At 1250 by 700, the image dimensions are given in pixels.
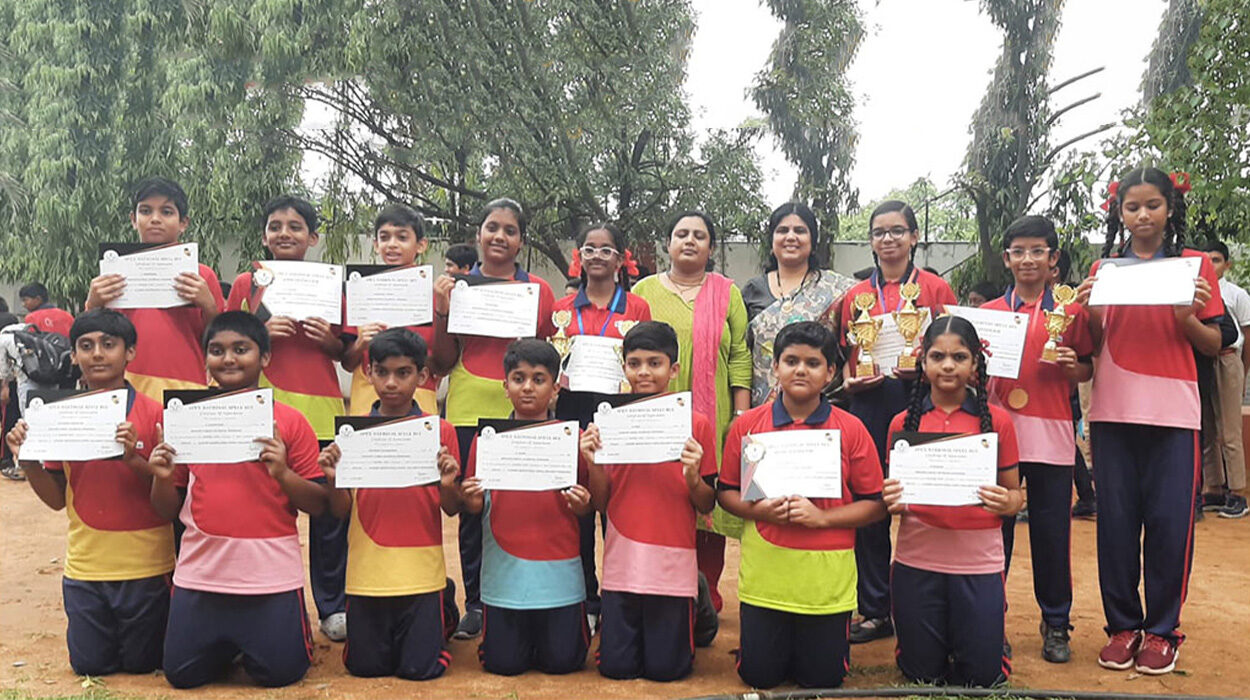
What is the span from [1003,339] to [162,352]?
3.54 metres

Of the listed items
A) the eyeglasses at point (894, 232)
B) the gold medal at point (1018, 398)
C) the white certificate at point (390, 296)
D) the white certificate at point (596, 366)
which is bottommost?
the gold medal at point (1018, 398)

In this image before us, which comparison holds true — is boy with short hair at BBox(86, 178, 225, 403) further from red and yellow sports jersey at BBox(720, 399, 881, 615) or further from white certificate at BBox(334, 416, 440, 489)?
red and yellow sports jersey at BBox(720, 399, 881, 615)

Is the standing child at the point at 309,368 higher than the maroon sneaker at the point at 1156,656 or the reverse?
higher

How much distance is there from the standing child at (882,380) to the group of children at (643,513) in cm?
5

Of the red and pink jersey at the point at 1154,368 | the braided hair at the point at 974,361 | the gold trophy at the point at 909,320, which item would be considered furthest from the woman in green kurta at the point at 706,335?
the red and pink jersey at the point at 1154,368

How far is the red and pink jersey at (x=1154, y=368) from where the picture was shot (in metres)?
3.85

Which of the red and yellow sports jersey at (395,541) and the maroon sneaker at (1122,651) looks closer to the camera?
the red and yellow sports jersey at (395,541)

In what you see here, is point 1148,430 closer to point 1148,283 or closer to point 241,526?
point 1148,283

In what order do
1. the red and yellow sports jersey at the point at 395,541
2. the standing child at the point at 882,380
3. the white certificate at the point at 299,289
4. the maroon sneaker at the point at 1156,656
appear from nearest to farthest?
the red and yellow sports jersey at the point at 395,541
the maroon sneaker at the point at 1156,656
the white certificate at the point at 299,289
the standing child at the point at 882,380

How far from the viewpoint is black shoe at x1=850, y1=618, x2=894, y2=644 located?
443cm

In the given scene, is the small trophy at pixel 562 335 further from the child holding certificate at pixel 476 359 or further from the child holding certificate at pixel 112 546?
the child holding certificate at pixel 112 546

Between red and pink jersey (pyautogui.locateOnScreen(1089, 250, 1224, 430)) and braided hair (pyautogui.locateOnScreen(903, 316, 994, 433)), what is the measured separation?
561mm

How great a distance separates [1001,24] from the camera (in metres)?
13.7

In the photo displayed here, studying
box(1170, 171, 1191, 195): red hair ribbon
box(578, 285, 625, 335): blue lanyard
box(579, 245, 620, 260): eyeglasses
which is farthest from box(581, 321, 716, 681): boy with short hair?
box(1170, 171, 1191, 195): red hair ribbon
